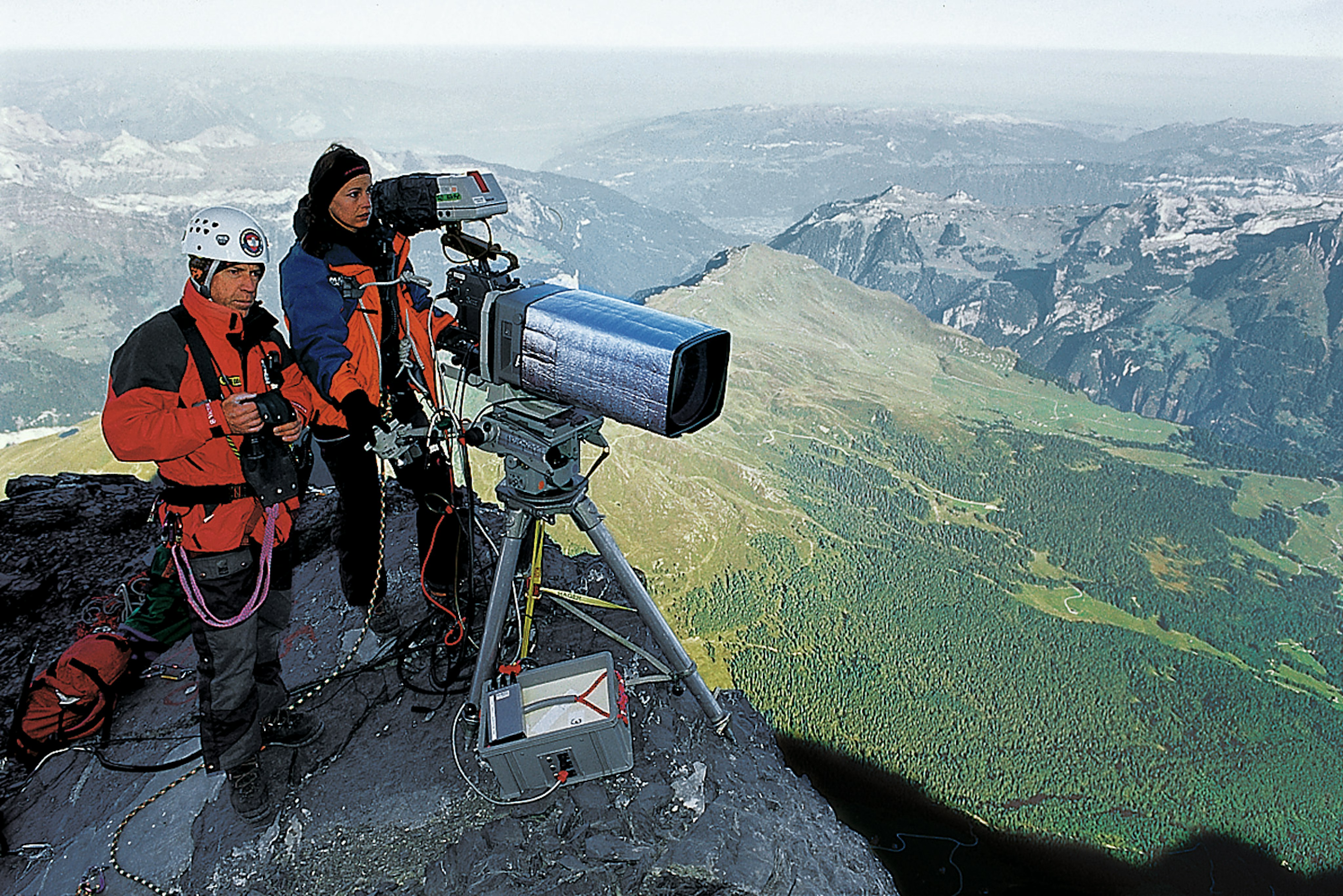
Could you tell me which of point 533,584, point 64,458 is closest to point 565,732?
point 533,584

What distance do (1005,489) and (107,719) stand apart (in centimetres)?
13994

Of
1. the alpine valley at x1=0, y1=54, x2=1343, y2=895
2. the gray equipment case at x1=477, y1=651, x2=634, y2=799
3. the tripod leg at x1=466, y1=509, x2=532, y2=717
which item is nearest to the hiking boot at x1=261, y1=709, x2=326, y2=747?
the tripod leg at x1=466, y1=509, x2=532, y2=717

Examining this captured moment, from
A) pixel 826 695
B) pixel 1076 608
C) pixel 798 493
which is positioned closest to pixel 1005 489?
pixel 1076 608

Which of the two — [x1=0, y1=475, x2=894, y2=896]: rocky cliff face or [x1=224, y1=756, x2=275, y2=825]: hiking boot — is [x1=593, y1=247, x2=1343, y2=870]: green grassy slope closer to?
[x1=0, y1=475, x2=894, y2=896]: rocky cliff face

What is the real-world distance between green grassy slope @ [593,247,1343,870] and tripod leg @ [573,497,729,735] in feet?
247

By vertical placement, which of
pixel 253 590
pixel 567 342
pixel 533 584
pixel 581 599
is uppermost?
pixel 567 342

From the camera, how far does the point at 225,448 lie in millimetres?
5438

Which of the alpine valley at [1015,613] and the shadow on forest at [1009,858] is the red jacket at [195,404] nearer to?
the alpine valley at [1015,613]

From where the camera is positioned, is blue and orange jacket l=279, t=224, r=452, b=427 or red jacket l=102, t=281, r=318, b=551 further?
blue and orange jacket l=279, t=224, r=452, b=427

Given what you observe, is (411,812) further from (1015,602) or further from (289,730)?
(1015,602)

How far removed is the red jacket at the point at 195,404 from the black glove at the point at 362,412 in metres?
0.33

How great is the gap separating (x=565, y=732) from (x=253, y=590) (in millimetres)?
2964

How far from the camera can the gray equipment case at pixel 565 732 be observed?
19.3 feet

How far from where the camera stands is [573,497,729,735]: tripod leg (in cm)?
548
